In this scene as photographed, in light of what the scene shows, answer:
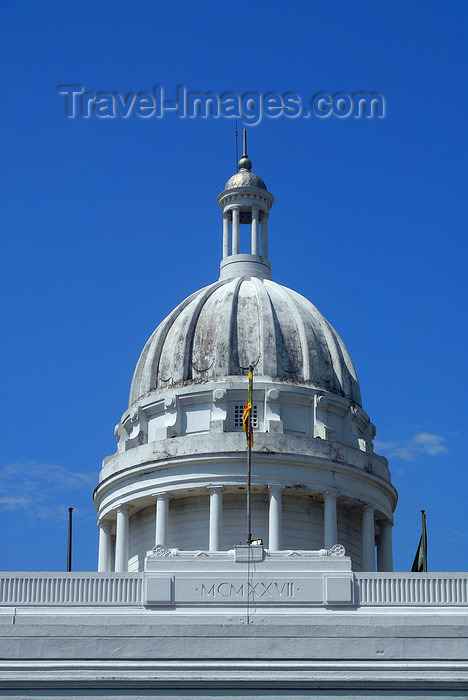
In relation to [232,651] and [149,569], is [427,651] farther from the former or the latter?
[149,569]

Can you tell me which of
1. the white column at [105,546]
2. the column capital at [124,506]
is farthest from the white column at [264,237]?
the white column at [105,546]

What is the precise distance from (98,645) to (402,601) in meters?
9.79

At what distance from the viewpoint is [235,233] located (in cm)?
7169

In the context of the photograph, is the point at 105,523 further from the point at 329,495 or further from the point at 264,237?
the point at 264,237

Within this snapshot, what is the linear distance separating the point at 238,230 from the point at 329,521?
16171mm

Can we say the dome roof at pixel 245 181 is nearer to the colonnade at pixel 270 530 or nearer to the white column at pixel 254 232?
the white column at pixel 254 232

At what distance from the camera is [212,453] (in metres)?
62.2

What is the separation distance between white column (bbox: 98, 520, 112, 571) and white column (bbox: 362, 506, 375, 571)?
10.9 metres

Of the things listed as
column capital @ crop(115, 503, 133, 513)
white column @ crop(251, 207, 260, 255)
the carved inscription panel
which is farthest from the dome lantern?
the carved inscription panel

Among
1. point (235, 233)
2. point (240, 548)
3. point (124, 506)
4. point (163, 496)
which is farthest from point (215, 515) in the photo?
point (235, 233)

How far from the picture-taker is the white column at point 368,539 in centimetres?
6325

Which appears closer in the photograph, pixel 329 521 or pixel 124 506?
pixel 329 521

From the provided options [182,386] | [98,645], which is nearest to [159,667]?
[98,645]

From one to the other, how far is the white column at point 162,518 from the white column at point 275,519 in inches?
164
